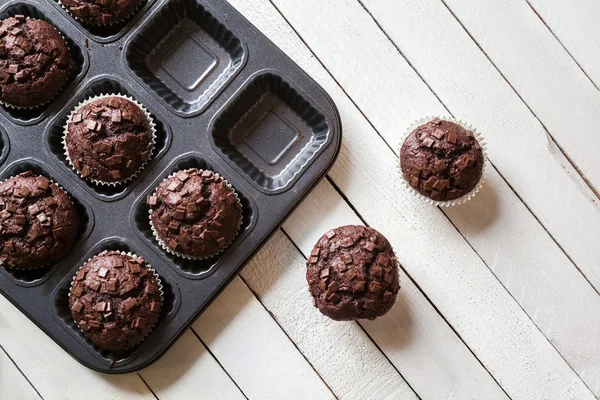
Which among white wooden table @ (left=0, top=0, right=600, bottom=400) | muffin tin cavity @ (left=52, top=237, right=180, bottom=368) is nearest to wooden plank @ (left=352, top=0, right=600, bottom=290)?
white wooden table @ (left=0, top=0, right=600, bottom=400)

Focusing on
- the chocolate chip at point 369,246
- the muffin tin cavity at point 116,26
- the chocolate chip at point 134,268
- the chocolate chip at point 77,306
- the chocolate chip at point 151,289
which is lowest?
the chocolate chip at point 369,246

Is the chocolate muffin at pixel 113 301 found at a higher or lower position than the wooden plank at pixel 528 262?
higher

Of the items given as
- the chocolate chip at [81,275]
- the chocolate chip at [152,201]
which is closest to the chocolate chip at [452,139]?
the chocolate chip at [152,201]

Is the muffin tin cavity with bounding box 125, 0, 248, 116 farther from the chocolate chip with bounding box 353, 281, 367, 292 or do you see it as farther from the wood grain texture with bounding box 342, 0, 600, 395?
the chocolate chip with bounding box 353, 281, 367, 292

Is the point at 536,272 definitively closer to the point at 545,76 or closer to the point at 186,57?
the point at 545,76

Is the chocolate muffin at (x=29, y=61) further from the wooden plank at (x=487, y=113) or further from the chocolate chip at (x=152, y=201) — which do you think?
the wooden plank at (x=487, y=113)

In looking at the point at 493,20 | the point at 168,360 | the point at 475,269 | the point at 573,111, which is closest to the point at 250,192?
the point at 168,360

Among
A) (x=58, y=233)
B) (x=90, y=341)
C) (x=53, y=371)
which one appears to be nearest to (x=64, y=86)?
(x=58, y=233)
